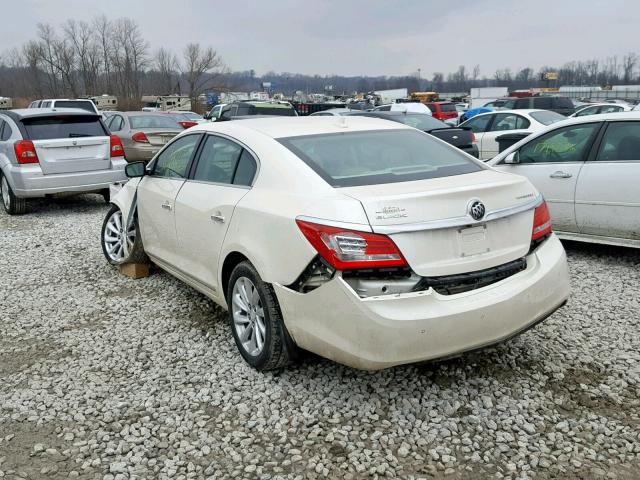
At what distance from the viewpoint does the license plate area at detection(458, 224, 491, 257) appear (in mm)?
3115

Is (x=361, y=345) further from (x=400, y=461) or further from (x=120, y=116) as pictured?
(x=120, y=116)

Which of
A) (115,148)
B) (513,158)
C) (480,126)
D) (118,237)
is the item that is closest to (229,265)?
(118,237)

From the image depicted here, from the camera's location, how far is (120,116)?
14.5 meters

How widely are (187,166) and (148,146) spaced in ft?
29.9

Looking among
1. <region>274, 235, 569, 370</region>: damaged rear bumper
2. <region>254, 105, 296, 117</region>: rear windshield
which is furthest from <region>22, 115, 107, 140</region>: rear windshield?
<region>254, 105, 296, 117</region>: rear windshield

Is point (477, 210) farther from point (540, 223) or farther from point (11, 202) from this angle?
point (11, 202)

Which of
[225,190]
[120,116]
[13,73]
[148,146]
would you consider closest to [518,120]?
[148,146]

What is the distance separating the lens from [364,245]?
2953 millimetres

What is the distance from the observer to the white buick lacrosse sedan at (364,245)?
2.97m

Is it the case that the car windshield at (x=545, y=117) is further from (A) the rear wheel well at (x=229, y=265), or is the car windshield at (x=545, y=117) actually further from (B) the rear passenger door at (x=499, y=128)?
(A) the rear wheel well at (x=229, y=265)

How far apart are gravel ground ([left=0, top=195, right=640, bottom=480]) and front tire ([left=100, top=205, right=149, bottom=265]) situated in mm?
874

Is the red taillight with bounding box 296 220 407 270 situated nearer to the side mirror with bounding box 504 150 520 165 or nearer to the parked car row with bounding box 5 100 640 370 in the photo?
the parked car row with bounding box 5 100 640 370

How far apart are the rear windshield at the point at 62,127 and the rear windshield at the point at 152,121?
429 cm

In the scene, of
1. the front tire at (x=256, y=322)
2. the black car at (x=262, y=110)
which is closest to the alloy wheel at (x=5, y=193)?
the front tire at (x=256, y=322)
